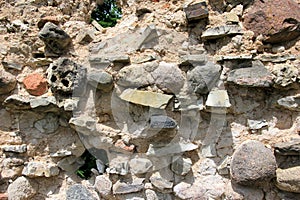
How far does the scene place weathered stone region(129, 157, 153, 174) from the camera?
1639 mm

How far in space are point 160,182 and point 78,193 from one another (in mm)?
457

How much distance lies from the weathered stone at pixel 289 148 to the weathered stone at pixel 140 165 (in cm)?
63

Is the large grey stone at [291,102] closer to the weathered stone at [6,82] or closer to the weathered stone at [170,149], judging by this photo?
the weathered stone at [170,149]

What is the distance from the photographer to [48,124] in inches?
70.5

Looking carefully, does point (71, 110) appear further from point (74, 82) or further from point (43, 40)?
point (43, 40)

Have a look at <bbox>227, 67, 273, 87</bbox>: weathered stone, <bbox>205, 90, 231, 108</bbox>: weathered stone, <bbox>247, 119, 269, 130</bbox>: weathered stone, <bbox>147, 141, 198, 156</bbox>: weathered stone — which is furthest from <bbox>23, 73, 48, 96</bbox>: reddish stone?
<bbox>247, 119, 269, 130</bbox>: weathered stone

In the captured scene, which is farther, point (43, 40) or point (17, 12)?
point (17, 12)

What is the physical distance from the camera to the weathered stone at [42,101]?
1.71 metres

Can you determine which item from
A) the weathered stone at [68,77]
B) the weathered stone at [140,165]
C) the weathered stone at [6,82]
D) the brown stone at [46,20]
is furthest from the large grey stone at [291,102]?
the weathered stone at [6,82]

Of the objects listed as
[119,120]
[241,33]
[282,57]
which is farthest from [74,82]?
[282,57]

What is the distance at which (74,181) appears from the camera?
5.84ft

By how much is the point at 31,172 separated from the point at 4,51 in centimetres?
72

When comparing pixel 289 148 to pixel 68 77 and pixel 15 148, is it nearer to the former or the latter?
pixel 68 77

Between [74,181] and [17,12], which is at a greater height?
[17,12]
